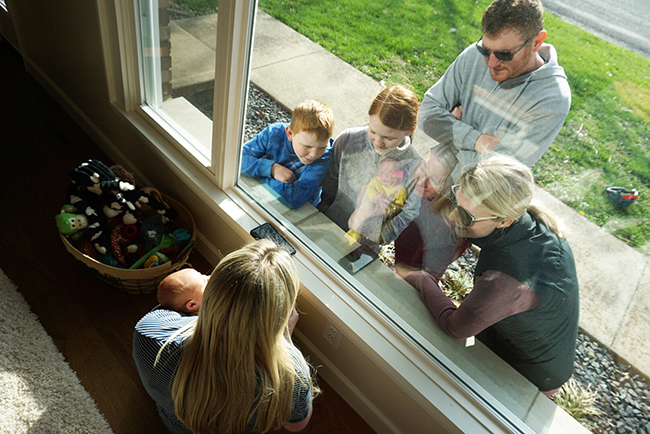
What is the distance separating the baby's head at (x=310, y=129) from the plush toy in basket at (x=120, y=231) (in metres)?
0.63

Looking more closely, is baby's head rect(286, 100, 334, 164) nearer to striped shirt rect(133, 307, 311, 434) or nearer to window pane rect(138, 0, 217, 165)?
window pane rect(138, 0, 217, 165)

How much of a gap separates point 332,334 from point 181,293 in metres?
0.57

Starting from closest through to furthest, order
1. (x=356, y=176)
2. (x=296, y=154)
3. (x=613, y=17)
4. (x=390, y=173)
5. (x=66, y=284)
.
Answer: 1. (x=613, y=17)
2. (x=390, y=173)
3. (x=356, y=176)
4. (x=296, y=154)
5. (x=66, y=284)

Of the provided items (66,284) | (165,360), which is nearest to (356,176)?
(165,360)

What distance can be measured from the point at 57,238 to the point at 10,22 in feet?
6.04

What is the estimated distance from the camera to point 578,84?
0.96 meters

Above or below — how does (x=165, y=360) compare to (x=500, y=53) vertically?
below

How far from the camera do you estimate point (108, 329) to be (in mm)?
1882

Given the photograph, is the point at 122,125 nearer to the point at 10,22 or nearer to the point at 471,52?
Answer: the point at 10,22

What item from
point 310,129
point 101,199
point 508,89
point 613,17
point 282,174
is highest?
point 613,17

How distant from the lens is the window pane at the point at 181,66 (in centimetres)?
171

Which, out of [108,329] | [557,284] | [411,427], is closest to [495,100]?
[557,284]

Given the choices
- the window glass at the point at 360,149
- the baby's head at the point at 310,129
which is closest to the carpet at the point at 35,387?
the window glass at the point at 360,149

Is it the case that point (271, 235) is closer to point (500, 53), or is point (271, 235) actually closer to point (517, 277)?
point (517, 277)
